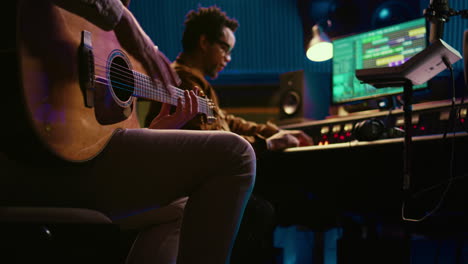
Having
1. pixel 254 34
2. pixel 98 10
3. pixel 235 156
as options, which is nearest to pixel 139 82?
pixel 98 10

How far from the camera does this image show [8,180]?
0.81m

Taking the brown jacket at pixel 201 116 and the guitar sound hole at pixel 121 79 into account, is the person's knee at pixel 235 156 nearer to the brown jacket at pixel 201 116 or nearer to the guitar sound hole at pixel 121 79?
the guitar sound hole at pixel 121 79

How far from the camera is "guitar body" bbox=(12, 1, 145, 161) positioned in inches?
27.7

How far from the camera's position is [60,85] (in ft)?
2.56

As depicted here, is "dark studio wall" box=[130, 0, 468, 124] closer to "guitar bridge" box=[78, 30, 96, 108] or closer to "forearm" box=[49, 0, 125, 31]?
"forearm" box=[49, 0, 125, 31]

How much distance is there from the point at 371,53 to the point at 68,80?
1718 mm

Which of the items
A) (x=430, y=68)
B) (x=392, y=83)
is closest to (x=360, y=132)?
(x=392, y=83)

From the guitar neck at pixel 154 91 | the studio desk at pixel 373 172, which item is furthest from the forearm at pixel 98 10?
the studio desk at pixel 373 172

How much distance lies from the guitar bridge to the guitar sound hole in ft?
0.39

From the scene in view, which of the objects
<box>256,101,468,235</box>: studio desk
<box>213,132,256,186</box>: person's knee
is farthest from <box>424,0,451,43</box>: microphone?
<box>213,132,256,186</box>: person's knee

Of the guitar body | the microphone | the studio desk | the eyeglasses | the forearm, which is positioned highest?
the eyeglasses

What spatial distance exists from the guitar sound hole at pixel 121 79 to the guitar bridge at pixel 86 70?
0.12 meters

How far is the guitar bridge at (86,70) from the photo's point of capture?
85cm

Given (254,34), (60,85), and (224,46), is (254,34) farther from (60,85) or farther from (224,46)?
(60,85)
